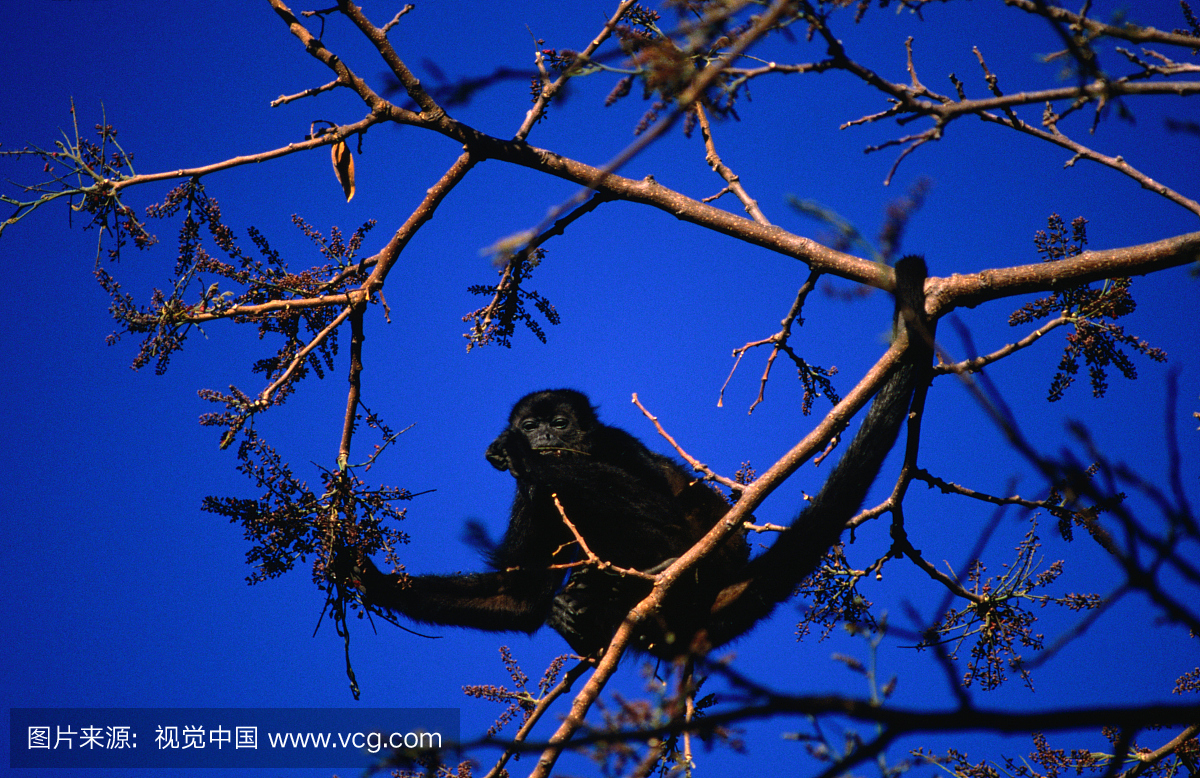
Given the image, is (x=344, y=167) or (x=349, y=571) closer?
(x=349, y=571)

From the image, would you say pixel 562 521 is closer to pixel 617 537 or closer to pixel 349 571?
pixel 617 537

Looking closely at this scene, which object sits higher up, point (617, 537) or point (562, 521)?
point (562, 521)

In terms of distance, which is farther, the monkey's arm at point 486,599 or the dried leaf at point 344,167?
the monkey's arm at point 486,599

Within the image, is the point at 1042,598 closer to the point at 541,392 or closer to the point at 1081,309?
the point at 1081,309

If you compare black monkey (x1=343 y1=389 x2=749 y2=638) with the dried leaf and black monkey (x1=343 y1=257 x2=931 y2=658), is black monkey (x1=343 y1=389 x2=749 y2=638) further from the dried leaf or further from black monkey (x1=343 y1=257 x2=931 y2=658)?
the dried leaf

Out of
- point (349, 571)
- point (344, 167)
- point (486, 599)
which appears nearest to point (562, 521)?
point (486, 599)

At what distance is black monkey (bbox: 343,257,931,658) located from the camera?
414cm

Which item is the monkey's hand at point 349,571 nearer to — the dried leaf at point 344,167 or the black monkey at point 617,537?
the black monkey at point 617,537

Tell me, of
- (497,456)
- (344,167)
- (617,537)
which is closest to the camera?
(344,167)

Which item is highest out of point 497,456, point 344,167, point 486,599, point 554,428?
point 554,428

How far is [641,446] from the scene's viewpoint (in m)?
7.00

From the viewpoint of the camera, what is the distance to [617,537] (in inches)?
227

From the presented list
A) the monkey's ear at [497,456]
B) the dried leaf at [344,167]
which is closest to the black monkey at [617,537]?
the monkey's ear at [497,456]

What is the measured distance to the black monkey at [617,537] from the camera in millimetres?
4141
